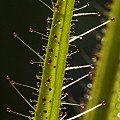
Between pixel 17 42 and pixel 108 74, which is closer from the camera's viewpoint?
pixel 108 74

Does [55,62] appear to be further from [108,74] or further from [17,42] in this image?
[17,42]

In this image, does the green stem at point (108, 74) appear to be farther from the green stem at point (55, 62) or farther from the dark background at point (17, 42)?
the dark background at point (17, 42)

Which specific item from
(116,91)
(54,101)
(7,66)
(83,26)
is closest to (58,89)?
(54,101)

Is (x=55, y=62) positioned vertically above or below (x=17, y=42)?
below

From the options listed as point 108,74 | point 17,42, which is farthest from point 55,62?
point 17,42

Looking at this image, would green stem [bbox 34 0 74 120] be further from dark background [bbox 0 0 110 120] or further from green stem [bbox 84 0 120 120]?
dark background [bbox 0 0 110 120]

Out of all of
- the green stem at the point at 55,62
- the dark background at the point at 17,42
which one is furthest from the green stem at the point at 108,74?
the dark background at the point at 17,42

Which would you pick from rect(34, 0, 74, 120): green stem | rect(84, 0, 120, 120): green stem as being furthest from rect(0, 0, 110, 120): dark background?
rect(34, 0, 74, 120): green stem

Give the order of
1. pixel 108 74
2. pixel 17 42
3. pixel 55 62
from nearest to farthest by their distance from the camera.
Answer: pixel 55 62 < pixel 108 74 < pixel 17 42

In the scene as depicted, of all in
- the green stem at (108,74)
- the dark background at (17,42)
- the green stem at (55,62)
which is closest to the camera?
the green stem at (55,62)

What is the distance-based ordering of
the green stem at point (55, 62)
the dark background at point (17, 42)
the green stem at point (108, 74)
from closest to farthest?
the green stem at point (55, 62), the green stem at point (108, 74), the dark background at point (17, 42)

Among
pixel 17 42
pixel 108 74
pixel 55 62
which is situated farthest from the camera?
pixel 17 42
